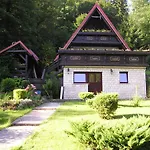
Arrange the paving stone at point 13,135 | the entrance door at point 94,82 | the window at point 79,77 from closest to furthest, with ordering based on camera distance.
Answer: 1. the paving stone at point 13,135
2. the window at point 79,77
3. the entrance door at point 94,82

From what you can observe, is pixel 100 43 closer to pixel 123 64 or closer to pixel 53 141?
pixel 123 64

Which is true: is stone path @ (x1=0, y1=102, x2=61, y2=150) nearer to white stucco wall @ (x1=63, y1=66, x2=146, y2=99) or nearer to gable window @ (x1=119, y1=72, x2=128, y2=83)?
white stucco wall @ (x1=63, y1=66, x2=146, y2=99)

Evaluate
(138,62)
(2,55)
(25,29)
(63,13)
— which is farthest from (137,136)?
(63,13)

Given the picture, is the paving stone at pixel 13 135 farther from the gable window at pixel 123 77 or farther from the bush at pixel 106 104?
the gable window at pixel 123 77

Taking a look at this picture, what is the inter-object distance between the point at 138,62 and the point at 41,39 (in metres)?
17.6

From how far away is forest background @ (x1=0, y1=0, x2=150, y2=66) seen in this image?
31219 mm

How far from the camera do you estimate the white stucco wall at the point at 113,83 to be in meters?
20.7

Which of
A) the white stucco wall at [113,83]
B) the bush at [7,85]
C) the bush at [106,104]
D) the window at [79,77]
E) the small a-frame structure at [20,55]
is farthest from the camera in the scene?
the small a-frame structure at [20,55]

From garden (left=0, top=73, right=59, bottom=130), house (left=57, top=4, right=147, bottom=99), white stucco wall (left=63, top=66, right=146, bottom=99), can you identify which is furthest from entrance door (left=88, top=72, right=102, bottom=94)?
garden (left=0, top=73, right=59, bottom=130)

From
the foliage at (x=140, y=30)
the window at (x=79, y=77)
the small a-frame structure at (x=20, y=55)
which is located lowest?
the window at (x=79, y=77)

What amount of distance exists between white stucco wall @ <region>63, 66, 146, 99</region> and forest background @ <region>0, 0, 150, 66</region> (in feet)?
36.6

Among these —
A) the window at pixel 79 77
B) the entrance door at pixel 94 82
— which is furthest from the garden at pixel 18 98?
the entrance door at pixel 94 82

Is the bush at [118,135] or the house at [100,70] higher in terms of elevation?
the house at [100,70]

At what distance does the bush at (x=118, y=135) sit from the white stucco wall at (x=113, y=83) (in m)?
15.8
